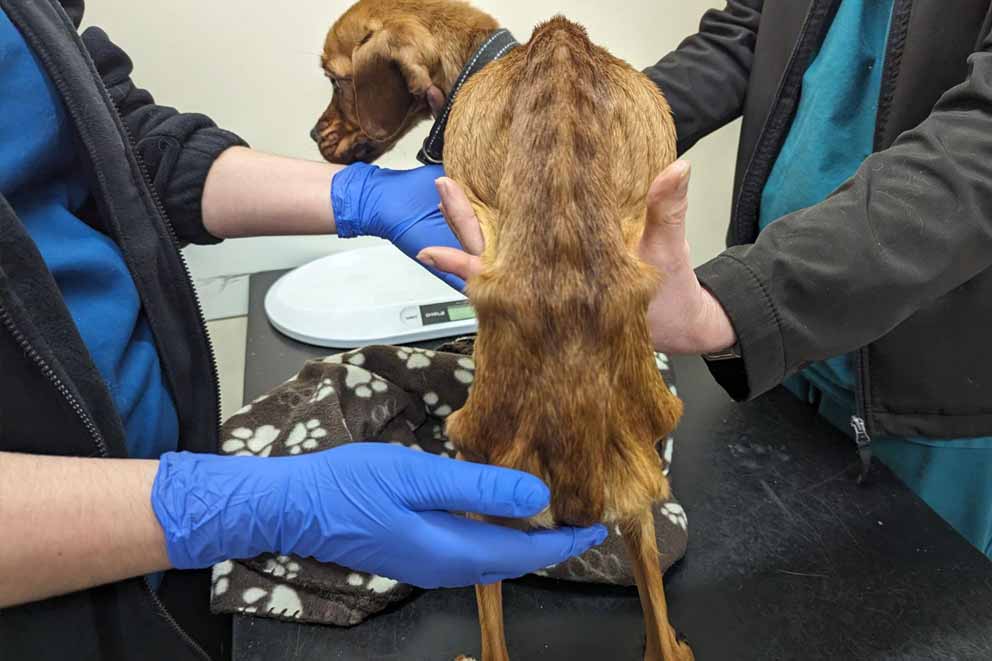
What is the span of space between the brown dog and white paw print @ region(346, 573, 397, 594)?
0.27 metres

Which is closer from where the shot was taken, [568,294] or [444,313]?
[568,294]

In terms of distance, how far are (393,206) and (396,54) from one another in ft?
0.82

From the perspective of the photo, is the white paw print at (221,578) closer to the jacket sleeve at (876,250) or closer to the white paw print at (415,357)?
the white paw print at (415,357)

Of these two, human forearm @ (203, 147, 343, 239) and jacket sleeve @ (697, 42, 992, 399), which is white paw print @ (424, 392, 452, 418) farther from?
jacket sleeve @ (697, 42, 992, 399)

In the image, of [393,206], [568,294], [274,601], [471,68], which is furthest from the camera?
[393,206]

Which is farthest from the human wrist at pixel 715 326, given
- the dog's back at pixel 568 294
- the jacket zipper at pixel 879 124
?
the jacket zipper at pixel 879 124

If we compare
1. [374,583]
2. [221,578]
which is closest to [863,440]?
[374,583]

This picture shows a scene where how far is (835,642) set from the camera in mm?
913

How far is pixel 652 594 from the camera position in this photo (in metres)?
0.83

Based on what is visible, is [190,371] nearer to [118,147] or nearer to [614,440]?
[118,147]

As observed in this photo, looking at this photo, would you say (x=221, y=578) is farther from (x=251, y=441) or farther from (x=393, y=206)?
(x=393, y=206)

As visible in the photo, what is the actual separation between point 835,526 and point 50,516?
106 centimetres

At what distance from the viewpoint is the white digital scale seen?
5.46 feet

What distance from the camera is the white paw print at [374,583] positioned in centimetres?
96
